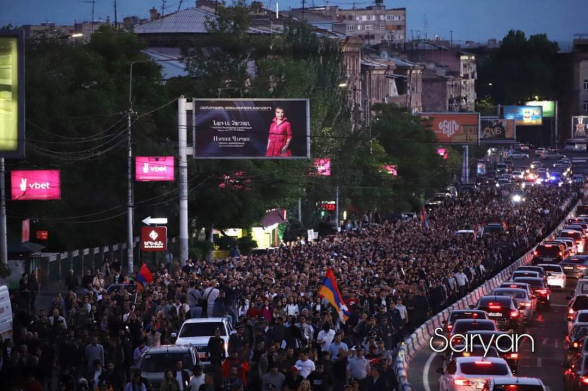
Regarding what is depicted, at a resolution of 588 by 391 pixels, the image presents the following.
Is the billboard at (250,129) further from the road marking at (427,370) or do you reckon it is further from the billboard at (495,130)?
the billboard at (495,130)

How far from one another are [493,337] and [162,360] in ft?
23.6

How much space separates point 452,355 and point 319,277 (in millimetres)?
11165

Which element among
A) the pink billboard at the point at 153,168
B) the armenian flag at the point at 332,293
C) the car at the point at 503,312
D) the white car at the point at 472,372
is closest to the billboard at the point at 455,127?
the pink billboard at the point at 153,168

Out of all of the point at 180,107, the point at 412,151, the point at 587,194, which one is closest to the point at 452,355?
the point at 180,107

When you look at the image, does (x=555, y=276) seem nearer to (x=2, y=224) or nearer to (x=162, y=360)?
(x=2, y=224)

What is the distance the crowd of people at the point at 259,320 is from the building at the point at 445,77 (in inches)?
4538

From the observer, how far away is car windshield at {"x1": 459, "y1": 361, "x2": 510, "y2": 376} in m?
23.0

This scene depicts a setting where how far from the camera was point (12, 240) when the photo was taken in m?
48.8

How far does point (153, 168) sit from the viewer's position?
153 ft

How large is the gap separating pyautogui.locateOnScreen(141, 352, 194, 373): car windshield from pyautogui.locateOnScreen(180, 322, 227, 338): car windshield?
3.42 meters

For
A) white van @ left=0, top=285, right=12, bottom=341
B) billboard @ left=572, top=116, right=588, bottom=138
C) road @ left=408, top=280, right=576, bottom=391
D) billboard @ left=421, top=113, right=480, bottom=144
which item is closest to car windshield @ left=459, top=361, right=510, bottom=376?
road @ left=408, top=280, right=576, bottom=391

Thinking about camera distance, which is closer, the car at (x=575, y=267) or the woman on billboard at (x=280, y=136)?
the woman on billboard at (x=280, y=136)

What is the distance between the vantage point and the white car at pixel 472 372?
2275 cm

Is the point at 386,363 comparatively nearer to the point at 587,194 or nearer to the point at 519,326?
the point at 519,326
